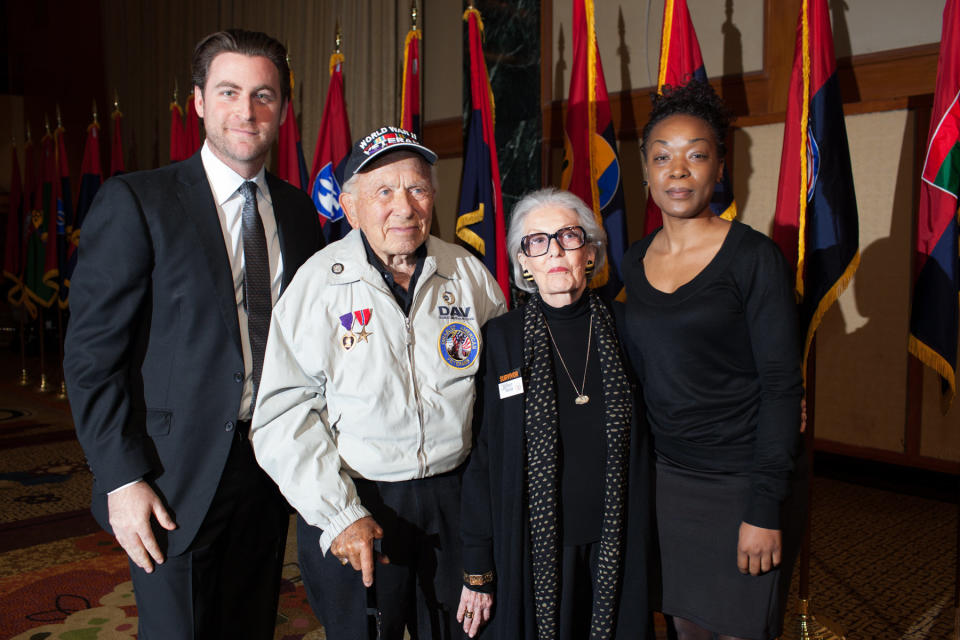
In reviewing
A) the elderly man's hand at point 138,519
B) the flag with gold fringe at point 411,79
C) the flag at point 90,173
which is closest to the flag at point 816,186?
the elderly man's hand at point 138,519

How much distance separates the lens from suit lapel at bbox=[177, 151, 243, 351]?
161cm

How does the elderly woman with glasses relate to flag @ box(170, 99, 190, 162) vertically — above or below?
below

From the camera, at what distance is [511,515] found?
1599mm

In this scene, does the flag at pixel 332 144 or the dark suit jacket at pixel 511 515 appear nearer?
the dark suit jacket at pixel 511 515

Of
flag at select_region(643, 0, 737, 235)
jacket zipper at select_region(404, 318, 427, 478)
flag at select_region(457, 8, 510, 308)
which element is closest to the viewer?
jacket zipper at select_region(404, 318, 427, 478)

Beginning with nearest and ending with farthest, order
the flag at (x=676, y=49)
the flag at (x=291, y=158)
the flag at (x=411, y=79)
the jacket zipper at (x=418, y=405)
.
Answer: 1. the jacket zipper at (x=418, y=405)
2. the flag at (x=676, y=49)
3. the flag at (x=411, y=79)
4. the flag at (x=291, y=158)

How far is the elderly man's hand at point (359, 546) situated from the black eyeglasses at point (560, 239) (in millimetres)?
724

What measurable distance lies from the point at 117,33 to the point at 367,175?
919cm

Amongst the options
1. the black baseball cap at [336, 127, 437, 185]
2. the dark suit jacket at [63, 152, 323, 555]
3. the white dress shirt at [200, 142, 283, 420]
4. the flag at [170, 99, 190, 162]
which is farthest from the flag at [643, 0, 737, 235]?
the flag at [170, 99, 190, 162]

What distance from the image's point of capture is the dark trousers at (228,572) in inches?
62.8

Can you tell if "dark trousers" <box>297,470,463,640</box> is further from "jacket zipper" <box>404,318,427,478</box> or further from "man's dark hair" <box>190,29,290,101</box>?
"man's dark hair" <box>190,29,290,101</box>

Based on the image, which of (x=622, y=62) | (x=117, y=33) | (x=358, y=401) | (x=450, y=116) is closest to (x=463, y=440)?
(x=358, y=401)

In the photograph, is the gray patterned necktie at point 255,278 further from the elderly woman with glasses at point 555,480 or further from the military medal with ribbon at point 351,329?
the elderly woman with glasses at point 555,480

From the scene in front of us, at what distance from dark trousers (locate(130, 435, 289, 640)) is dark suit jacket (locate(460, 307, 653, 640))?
518mm
